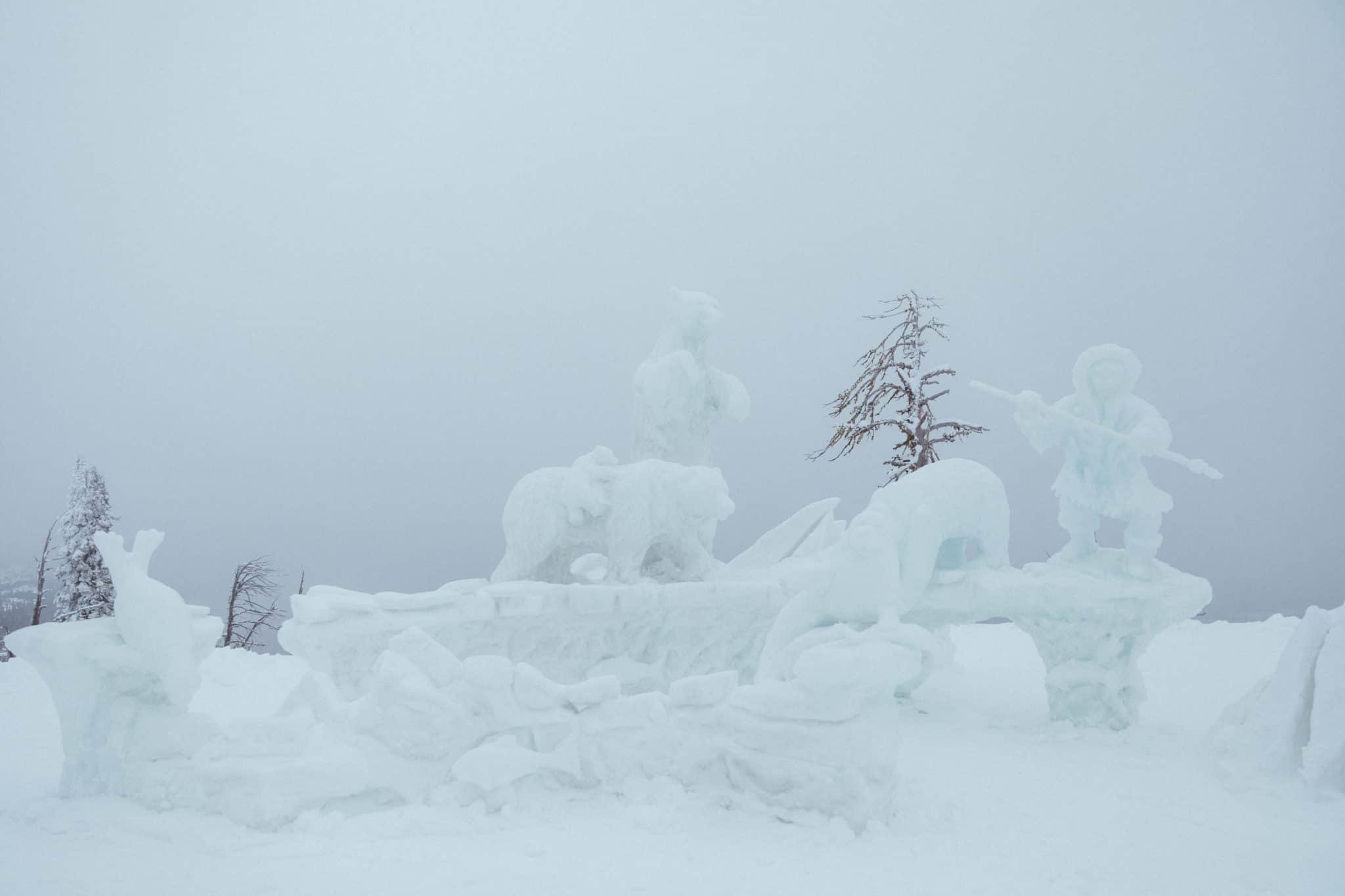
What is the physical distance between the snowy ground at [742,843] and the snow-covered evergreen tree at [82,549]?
431cm

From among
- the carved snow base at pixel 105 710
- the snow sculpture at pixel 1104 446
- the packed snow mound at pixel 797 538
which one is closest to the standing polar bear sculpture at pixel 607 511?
the packed snow mound at pixel 797 538

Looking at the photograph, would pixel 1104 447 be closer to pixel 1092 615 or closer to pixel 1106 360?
pixel 1106 360

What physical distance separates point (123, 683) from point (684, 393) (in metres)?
3.51

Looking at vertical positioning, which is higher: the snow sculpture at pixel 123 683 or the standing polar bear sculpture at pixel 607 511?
the standing polar bear sculpture at pixel 607 511

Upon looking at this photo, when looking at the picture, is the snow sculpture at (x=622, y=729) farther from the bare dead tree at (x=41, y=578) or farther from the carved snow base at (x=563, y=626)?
the bare dead tree at (x=41, y=578)

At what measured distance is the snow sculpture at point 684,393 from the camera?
574 cm

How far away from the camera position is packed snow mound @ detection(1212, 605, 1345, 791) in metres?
4.00

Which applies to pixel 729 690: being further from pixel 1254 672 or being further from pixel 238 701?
pixel 1254 672

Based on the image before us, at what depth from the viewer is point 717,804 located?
358 cm

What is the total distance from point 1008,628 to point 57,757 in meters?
8.23

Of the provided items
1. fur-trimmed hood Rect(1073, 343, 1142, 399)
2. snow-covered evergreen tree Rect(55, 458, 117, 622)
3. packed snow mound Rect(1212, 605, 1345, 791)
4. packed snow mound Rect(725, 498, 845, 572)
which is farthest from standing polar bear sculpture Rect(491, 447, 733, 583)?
snow-covered evergreen tree Rect(55, 458, 117, 622)

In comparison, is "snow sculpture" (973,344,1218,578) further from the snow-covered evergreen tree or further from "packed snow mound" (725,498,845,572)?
the snow-covered evergreen tree

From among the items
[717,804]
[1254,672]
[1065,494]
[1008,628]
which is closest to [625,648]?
[717,804]

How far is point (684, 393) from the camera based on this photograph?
5.78 metres
